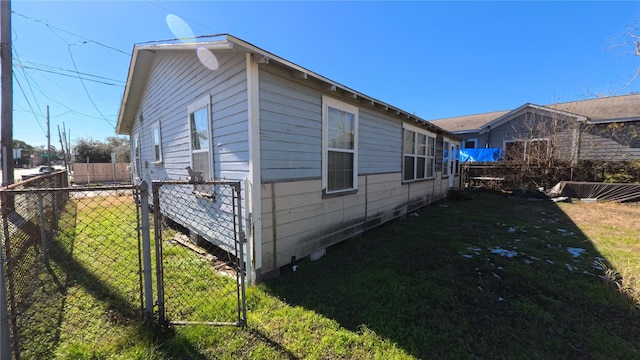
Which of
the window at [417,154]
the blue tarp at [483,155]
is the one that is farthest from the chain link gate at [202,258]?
the blue tarp at [483,155]

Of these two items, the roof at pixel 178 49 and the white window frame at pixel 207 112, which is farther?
the white window frame at pixel 207 112

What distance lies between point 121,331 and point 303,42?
952 cm

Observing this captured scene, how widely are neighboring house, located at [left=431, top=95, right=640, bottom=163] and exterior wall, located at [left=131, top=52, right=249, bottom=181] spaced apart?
1465cm

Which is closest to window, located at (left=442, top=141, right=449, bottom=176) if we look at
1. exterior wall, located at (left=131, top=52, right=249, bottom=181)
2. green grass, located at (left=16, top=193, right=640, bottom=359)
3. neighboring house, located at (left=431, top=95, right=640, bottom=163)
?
neighboring house, located at (left=431, top=95, right=640, bottom=163)

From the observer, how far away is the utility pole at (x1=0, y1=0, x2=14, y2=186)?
18.4 feet

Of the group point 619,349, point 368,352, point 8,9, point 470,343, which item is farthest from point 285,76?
point 8,9

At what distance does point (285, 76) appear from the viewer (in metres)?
3.47

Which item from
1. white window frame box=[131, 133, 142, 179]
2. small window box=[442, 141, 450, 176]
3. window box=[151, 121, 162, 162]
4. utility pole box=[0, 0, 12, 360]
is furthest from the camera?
small window box=[442, 141, 450, 176]

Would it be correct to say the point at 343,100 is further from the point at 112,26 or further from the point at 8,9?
the point at 112,26

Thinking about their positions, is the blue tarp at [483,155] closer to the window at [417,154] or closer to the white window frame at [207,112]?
the window at [417,154]

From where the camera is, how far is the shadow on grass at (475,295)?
2.19m

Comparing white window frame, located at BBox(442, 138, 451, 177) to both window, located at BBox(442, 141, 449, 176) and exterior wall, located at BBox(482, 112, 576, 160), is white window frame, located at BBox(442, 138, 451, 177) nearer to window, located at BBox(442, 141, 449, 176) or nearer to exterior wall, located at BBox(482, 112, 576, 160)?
window, located at BBox(442, 141, 449, 176)

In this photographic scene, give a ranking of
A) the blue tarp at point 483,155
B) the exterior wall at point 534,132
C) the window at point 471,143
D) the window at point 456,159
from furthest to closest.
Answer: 1. the window at point 471,143
2. the blue tarp at point 483,155
3. the exterior wall at point 534,132
4. the window at point 456,159

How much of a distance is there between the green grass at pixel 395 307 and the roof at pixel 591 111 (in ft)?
38.0
